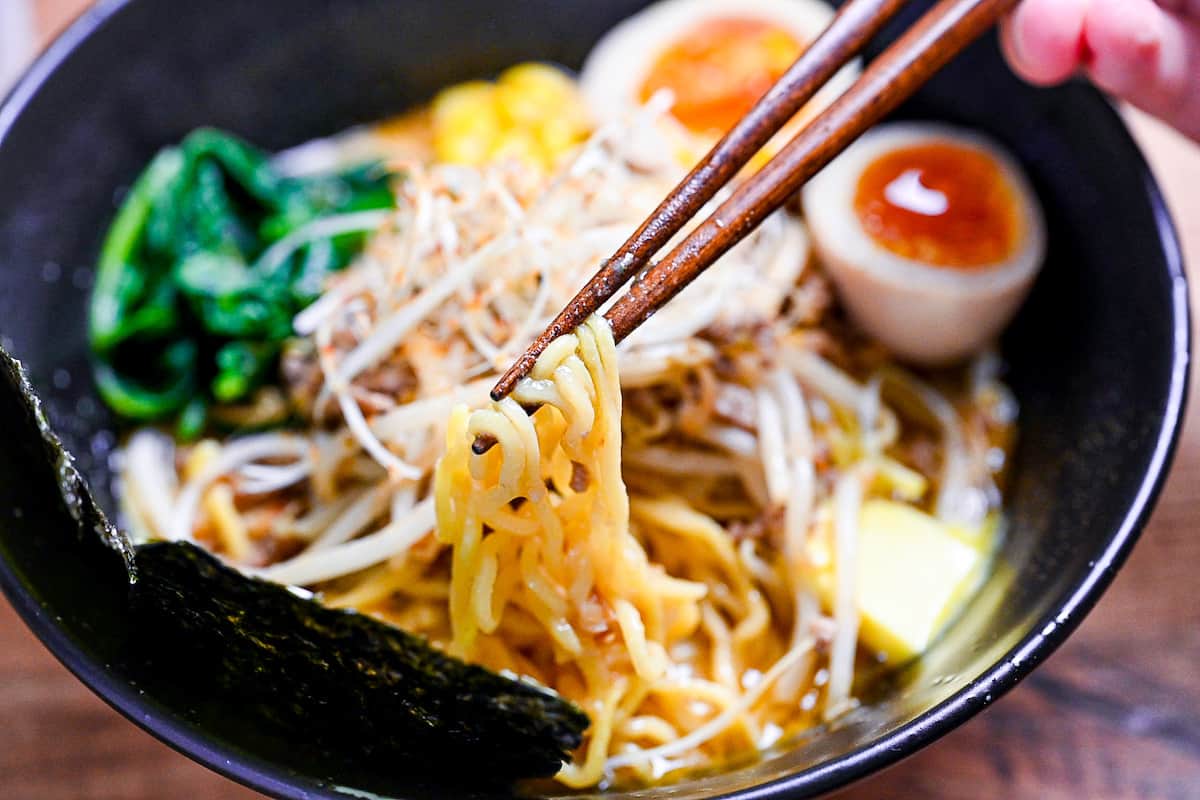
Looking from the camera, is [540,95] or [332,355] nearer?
[332,355]

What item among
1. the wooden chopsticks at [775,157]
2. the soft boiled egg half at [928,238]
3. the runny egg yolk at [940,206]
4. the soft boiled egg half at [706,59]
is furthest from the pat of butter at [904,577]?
the soft boiled egg half at [706,59]

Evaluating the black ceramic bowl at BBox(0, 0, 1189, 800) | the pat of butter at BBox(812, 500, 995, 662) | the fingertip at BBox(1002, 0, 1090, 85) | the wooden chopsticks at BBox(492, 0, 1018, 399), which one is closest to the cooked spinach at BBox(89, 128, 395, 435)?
the black ceramic bowl at BBox(0, 0, 1189, 800)

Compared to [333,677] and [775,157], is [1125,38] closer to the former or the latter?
[775,157]

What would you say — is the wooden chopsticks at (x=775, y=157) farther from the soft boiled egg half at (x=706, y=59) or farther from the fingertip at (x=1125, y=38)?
the soft boiled egg half at (x=706, y=59)

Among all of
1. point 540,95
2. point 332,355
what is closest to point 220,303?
point 332,355

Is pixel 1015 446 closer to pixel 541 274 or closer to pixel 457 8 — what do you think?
pixel 541 274

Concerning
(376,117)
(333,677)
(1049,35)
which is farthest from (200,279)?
(1049,35)
